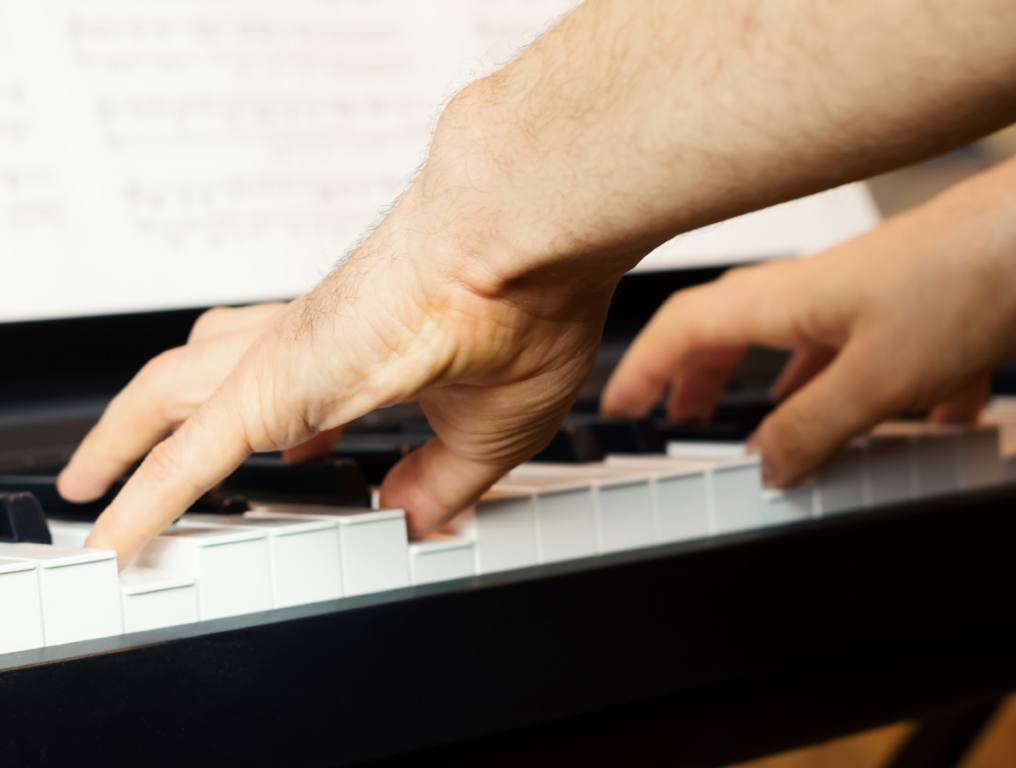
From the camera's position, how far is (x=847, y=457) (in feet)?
3.22

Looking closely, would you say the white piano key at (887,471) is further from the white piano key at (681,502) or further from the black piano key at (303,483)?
the black piano key at (303,483)

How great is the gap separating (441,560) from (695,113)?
0.32 meters

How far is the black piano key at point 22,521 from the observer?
0.77 metres

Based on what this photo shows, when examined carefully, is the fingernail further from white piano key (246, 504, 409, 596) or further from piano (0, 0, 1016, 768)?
white piano key (246, 504, 409, 596)

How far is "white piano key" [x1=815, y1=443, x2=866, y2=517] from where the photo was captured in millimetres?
942

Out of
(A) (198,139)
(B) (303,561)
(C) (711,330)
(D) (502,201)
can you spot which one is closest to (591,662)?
(B) (303,561)

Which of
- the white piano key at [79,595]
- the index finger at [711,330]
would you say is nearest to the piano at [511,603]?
the white piano key at [79,595]

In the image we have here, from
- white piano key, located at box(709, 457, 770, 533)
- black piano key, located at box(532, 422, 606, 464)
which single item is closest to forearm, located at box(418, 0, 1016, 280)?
white piano key, located at box(709, 457, 770, 533)

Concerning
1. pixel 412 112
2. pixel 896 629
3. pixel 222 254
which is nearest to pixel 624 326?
pixel 412 112

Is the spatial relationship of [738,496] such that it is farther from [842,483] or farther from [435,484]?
[435,484]

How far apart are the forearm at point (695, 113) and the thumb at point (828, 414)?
0.31 meters

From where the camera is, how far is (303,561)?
72cm

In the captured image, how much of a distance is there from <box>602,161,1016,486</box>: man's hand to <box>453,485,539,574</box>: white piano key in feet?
0.70

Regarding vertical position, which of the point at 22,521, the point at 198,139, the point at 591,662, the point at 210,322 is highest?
the point at 198,139
